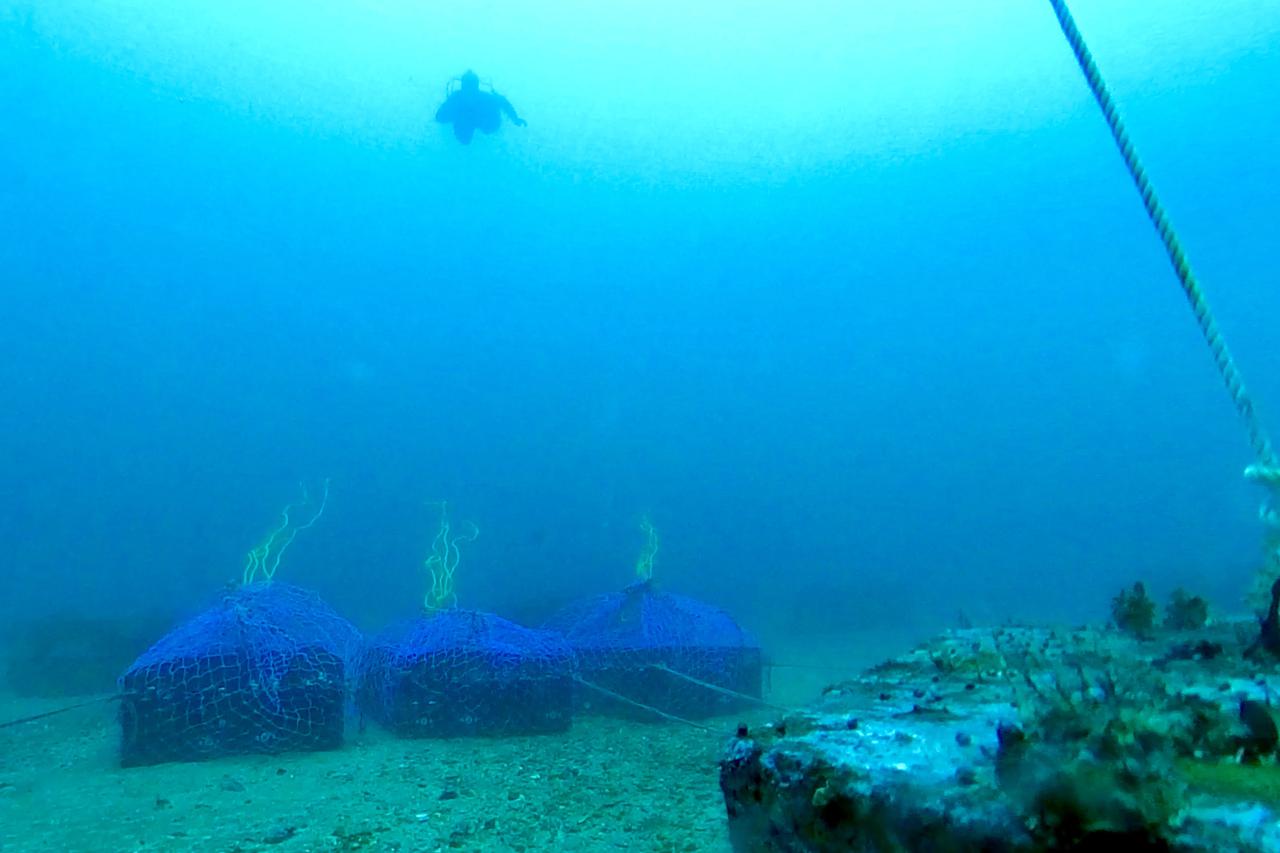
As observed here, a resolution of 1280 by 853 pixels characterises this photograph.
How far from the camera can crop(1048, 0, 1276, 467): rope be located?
2.80m

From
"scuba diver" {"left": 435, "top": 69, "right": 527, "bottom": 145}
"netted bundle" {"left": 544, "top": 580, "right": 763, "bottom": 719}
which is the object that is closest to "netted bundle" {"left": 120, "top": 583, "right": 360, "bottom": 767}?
"netted bundle" {"left": 544, "top": 580, "right": 763, "bottom": 719}

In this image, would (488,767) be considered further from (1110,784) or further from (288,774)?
(1110,784)

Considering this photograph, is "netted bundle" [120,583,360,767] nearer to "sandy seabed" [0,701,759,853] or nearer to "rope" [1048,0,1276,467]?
"sandy seabed" [0,701,759,853]

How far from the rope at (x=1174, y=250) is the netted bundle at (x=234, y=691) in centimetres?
820

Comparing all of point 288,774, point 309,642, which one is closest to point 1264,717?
point 288,774

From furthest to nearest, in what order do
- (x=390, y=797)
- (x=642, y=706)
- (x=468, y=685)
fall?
(x=468, y=685) → (x=642, y=706) → (x=390, y=797)

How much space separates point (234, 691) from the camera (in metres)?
7.96

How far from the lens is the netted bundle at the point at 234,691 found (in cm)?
781

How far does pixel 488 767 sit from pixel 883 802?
243 inches

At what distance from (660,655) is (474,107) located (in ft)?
75.7

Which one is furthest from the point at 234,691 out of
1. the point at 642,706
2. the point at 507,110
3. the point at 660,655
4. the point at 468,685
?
the point at 507,110

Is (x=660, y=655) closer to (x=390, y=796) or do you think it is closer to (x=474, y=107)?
(x=390, y=796)

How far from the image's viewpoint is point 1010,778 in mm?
1743

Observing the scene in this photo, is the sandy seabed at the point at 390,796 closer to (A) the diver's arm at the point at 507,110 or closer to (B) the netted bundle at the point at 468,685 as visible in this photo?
(B) the netted bundle at the point at 468,685
